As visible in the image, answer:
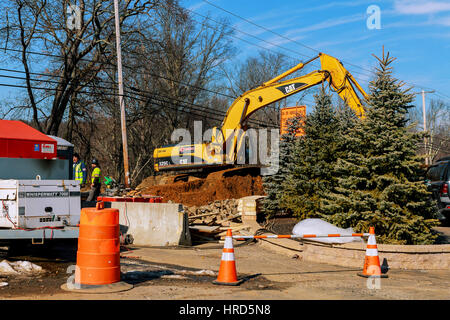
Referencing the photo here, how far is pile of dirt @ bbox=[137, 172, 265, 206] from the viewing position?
928 inches

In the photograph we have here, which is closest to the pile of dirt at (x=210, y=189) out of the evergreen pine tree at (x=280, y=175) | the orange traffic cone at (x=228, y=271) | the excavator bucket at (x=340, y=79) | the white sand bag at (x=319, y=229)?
the evergreen pine tree at (x=280, y=175)

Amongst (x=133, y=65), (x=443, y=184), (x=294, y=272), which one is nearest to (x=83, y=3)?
(x=133, y=65)

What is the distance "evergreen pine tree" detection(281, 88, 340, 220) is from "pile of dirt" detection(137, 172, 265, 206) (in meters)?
7.05

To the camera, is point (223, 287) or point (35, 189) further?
point (35, 189)

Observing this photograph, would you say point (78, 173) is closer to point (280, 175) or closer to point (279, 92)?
point (280, 175)

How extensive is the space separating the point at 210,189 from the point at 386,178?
1359cm

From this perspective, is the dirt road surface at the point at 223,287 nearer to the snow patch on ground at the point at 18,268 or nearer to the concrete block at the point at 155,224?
the snow patch on ground at the point at 18,268

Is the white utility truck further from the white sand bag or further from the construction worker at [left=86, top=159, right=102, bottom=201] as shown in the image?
the white sand bag

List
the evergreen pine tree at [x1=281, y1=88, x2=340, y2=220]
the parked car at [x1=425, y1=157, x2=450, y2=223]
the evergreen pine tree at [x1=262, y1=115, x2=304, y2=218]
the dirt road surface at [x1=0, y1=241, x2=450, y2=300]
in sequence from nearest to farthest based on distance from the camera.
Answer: the dirt road surface at [x1=0, y1=241, x2=450, y2=300]
the evergreen pine tree at [x1=281, y1=88, x2=340, y2=220]
the evergreen pine tree at [x1=262, y1=115, x2=304, y2=218]
the parked car at [x1=425, y1=157, x2=450, y2=223]

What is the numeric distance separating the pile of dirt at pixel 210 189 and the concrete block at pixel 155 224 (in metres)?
9.66

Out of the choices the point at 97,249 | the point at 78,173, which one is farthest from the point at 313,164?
the point at 97,249

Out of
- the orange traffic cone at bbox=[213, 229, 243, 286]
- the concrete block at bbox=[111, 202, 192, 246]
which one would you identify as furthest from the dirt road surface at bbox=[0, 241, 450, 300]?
the concrete block at bbox=[111, 202, 192, 246]

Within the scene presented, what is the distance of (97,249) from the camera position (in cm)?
719

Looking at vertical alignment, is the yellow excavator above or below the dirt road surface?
above
